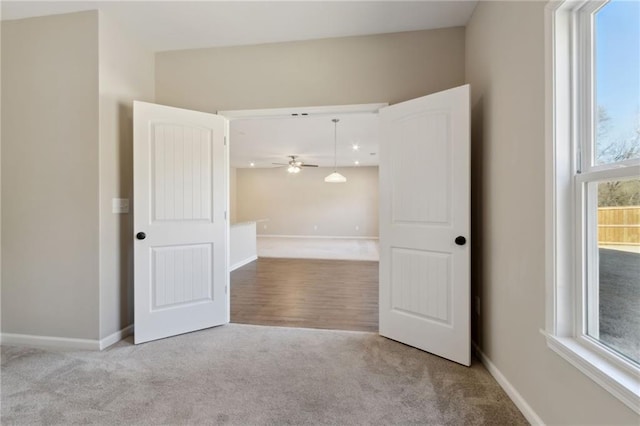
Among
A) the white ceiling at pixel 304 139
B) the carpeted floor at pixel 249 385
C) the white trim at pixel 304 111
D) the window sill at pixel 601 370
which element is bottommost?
the carpeted floor at pixel 249 385

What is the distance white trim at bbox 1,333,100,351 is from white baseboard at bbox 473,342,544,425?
3029 millimetres

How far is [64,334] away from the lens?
252cm

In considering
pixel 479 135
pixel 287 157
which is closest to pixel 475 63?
pixel 479 135

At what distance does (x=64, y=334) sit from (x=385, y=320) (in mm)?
2739

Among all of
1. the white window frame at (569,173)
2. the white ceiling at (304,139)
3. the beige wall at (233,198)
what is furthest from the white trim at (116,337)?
the beige wall at (233,198)

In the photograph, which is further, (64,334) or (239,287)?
(239,287)

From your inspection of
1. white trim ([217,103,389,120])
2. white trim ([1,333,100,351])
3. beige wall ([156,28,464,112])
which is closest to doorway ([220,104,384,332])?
white trim ([217,103,389,120])

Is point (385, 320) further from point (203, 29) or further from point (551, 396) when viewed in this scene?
point (203, 29)

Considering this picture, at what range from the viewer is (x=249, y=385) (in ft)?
6.40

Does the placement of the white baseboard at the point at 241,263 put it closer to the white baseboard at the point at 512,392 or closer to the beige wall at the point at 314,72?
the beige wall at the point at 314,72

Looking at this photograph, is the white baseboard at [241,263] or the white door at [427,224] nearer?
the white door at [427,224]

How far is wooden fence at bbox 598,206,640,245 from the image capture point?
1.10 m

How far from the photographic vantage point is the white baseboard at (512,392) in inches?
61.9

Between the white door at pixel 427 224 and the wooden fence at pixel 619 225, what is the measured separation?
2.99 ft
